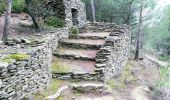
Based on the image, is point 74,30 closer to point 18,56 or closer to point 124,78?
point 124,78

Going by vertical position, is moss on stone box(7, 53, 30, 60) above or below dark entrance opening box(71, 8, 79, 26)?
below

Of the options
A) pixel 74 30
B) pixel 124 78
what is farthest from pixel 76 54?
pixel 74 30

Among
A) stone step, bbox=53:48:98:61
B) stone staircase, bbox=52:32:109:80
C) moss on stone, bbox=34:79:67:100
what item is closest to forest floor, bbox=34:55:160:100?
moss on stone, bbox=34:79:67:100

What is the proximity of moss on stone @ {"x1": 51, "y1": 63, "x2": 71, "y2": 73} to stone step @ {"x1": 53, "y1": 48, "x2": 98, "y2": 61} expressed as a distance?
1.42 m

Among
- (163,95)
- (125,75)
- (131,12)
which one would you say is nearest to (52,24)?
(125,75)

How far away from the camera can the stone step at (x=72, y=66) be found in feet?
46.9

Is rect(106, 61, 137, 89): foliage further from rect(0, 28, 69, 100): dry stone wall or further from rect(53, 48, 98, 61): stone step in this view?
rect(0, 28, 69, 100): dry stone wall

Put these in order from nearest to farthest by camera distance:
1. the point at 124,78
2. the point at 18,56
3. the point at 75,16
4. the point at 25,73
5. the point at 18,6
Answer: the point at 18,56 → the point at 25,73 → the point at 124,78 → the point at 18,6 → the point at 75,16

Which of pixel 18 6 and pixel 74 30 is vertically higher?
pixel 18 6

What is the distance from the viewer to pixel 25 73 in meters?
9.83

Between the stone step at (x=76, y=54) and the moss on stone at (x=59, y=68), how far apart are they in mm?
1418

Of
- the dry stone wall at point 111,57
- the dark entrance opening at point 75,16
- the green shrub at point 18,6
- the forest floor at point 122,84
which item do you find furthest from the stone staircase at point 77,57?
the green shrub at point 18,6

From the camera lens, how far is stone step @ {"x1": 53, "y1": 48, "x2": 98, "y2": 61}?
16.2 meters

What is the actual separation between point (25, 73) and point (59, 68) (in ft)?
15.6
